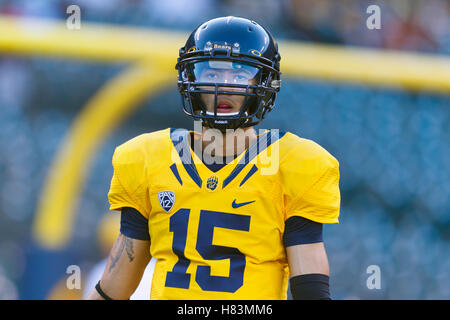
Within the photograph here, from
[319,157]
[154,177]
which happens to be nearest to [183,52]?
[154,177]

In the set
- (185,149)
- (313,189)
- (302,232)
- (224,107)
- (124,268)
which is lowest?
(124,268)

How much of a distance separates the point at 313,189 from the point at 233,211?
0.21 m

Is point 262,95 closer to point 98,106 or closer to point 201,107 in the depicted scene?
point 201,107

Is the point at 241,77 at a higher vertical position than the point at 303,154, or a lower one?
higher

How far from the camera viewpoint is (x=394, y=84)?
407 cm

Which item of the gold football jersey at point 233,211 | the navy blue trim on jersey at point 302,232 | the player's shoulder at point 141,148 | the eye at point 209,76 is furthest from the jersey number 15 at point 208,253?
the eye at point 209,76

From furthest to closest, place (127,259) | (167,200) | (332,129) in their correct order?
(332,129), (127,259), (167,200)

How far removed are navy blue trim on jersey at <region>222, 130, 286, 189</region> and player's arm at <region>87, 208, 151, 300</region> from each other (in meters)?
0.28

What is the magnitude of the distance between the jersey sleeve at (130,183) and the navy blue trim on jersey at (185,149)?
0.10m

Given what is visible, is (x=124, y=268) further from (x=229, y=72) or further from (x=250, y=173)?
(x=229, y=72)

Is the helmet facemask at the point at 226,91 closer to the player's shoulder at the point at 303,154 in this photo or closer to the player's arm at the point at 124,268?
the player's shoulder at the point at 303,154

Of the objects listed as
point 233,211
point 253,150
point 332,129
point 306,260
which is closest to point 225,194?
point 233,211

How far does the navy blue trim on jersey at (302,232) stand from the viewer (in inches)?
61.6

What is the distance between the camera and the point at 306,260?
1.55m
